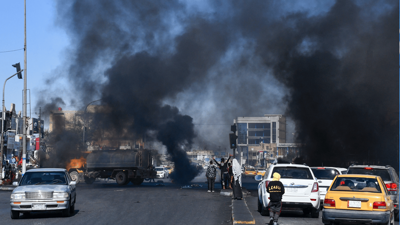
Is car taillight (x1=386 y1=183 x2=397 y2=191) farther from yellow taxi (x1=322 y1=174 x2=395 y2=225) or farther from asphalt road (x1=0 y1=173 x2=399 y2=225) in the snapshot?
yellow taxi (x1=322 y1=174 x2=395 y2=225)

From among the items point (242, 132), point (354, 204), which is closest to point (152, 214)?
point (354, 204)

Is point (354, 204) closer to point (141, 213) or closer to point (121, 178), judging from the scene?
point (141, 213)

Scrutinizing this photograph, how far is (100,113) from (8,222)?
33.8 meters

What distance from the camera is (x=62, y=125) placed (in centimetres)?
5394

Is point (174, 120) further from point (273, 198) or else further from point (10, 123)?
point (273, 198)

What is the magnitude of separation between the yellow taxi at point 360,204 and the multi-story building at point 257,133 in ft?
395

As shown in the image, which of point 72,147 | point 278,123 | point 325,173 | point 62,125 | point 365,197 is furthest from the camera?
point 278,123

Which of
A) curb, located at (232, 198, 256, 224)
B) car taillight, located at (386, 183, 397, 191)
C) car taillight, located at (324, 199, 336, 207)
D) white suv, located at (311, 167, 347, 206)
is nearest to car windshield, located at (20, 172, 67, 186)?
curb, located at (232, 198, 256, 224)

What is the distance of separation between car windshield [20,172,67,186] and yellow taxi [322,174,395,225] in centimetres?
780

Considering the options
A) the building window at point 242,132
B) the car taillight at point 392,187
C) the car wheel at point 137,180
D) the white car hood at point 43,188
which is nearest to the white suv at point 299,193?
the car taillight at point 392,187

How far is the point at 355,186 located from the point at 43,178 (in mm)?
8906

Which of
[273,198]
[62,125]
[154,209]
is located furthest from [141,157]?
[62,125]

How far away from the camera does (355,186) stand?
34.7 feet

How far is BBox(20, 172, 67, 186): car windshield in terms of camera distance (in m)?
13.6
